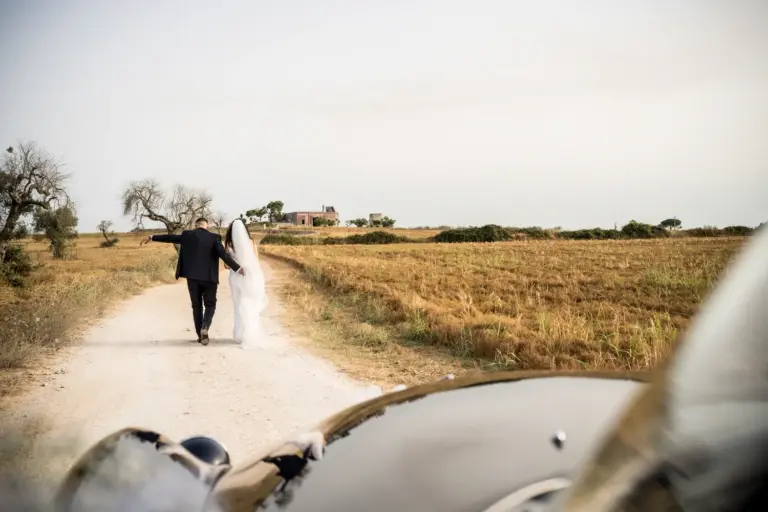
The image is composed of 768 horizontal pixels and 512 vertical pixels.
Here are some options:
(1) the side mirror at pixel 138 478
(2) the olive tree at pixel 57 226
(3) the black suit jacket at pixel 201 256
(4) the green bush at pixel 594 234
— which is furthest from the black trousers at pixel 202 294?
(4) the green bush at pixel 594 234

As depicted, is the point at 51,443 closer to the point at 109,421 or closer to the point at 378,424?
the point at 109,421

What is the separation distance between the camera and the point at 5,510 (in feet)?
7.02

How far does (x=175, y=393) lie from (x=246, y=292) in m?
3.38

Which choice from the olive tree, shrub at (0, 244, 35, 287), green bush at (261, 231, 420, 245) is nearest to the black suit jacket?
shrub at (0, 244, 35, 287)

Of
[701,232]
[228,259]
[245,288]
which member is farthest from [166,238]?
[701,232]

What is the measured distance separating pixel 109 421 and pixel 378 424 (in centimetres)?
472

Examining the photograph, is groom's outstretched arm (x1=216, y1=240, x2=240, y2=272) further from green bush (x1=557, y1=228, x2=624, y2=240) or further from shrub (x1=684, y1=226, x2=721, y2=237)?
green bush (x1=557, y1=228, x2=624, y2=240)

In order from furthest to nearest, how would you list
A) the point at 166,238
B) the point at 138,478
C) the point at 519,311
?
the point at 519,311 < the point at 166,238 < the point at 138,478

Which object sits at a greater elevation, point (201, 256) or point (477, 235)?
point (477, 235)

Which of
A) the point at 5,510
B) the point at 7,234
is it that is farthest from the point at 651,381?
the point at 7,234

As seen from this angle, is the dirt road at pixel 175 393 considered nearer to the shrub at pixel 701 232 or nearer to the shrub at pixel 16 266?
the shrub at pixel 16 266

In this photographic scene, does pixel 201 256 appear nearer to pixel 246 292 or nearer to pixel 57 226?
pixel 246 292

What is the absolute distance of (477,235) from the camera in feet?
253

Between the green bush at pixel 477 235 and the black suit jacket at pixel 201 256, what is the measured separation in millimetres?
67116
